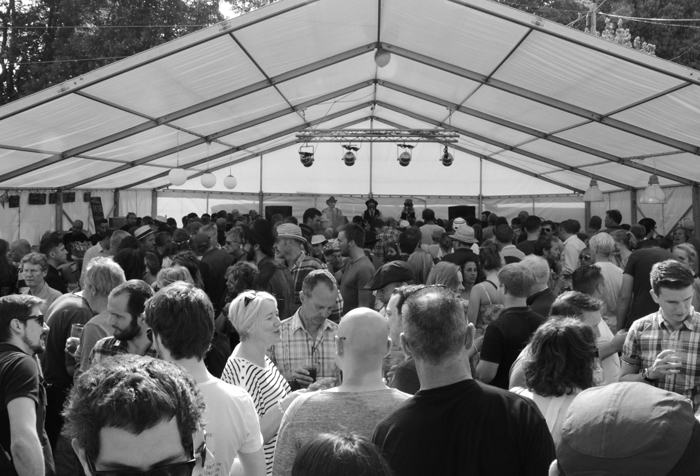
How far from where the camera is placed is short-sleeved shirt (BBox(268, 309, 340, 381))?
12.8ft

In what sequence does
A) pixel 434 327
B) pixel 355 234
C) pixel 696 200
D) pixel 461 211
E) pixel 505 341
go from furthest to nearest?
pixel 461 211 → pixel 696 200 → pixel 355 234 → pixel 505 341 → pixel 434 327

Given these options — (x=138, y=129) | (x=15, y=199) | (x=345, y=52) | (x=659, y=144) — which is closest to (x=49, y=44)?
(x=15, y=199)

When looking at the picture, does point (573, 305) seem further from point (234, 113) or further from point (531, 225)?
point (234, 113)

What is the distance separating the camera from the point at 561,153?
1507 centimetres

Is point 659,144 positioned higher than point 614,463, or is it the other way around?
point 659,144

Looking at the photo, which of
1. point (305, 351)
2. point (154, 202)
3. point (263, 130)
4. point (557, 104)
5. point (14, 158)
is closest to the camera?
point (305, 351)

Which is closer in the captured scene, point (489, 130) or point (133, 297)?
point (133, 297)

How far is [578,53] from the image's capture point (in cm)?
854

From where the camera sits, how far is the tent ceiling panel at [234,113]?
→ 470 inches

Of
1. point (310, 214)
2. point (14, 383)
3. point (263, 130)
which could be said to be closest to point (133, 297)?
point (14, 383)

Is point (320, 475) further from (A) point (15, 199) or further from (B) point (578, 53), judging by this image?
(A) point (15, 199)

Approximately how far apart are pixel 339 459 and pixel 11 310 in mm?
2344

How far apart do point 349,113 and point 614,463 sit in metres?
15.1

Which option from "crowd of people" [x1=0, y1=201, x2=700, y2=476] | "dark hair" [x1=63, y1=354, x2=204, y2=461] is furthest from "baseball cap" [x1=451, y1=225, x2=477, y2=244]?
"dark hair" [x1=63, y1=354, x2=204, y2=461]
